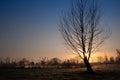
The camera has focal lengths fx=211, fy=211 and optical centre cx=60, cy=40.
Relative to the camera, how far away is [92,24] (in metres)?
33.3

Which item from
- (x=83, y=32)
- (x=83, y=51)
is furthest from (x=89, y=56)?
(x=83, y=32)

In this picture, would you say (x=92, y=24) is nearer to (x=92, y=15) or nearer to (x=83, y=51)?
(x=92, y=15)

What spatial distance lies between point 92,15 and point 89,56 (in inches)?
263

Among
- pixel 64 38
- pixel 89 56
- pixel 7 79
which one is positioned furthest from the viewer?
pixel 64 38

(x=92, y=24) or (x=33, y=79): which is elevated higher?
(x=92, y=24)

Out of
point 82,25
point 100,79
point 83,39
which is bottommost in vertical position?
point 100,79

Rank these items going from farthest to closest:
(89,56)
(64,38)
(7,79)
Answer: (64,38) < (89,56) < (7,79)

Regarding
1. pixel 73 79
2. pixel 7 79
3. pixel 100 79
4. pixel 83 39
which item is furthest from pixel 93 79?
pixel 83 39

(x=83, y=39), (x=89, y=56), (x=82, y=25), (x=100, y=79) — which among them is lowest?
(x=100, y=79)

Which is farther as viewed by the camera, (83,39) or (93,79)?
(83,39)

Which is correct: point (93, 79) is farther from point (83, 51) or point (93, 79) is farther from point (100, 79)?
→ point (83, 51)

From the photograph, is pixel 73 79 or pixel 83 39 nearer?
pixel 73 79

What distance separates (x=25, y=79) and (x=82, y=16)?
15963 millimetres

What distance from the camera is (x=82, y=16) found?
111 ft
